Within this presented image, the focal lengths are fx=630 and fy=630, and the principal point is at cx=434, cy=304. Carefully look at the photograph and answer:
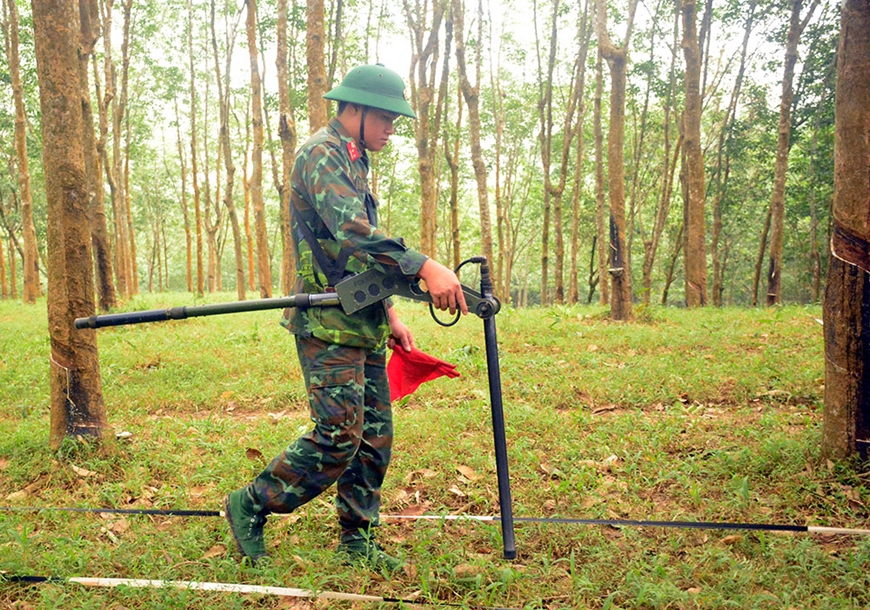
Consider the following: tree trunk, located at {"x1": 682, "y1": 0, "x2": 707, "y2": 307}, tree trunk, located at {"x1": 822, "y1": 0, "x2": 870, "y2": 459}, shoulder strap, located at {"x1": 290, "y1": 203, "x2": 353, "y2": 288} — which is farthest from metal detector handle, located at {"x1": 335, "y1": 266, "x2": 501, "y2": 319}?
tree trunk, located at {"x1": 682, "y1": 0, "x2": 707, "y2": 307}

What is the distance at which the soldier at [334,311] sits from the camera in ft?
8.86

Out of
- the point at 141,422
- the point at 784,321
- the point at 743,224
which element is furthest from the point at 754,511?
the point at 743,224

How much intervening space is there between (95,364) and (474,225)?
120 ft

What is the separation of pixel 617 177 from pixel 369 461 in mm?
8378

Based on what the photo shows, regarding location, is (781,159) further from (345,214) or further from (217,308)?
(217,308)

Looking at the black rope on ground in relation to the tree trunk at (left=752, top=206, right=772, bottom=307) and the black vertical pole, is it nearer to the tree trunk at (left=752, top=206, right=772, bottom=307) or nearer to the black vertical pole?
the black vertical pole

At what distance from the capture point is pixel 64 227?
419cm

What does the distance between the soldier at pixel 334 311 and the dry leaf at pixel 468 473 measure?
1215mm

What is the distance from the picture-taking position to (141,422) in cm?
559

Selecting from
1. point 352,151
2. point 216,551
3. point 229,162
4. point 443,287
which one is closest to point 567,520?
point 443,287

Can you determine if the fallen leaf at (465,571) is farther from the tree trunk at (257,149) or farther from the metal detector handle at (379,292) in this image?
the tree trunk at (257,149)

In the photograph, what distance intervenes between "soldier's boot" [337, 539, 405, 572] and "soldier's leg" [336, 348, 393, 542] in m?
0.04

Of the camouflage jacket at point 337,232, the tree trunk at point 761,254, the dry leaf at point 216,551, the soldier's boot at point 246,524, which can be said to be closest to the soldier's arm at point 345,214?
the camouflage jacket at point 337,232

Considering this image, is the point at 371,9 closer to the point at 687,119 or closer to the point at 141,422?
the point at 687,119
